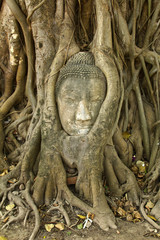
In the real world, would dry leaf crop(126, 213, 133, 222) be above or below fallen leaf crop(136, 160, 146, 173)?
below

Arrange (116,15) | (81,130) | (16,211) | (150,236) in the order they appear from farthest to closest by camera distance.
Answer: (116,15), (81,130), (16,211), (150,236)

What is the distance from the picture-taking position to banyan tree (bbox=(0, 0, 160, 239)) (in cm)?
239

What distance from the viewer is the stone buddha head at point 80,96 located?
243 cm

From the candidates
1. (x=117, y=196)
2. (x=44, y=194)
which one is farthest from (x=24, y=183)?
→ (x=117, y=196)

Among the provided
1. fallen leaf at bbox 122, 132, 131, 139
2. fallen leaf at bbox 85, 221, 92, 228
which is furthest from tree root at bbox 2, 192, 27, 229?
fallen leaf at bbox 122, 132, 131, 139

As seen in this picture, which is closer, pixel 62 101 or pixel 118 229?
pixel 118 229

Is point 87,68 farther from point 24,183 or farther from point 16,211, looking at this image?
point 16,211

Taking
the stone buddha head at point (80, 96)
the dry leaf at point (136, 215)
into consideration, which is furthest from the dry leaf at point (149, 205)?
the stone buddha head at point (80, 96)

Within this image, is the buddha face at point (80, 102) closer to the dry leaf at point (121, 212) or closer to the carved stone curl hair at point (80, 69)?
the carved stone curl hair at point (80, 69)

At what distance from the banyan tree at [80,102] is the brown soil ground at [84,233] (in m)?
0.08

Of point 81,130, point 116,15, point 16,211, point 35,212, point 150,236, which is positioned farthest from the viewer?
point 116,15

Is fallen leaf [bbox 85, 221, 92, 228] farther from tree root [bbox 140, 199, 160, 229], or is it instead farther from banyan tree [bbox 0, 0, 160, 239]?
tree root [bbox 140, 199, 160, 229]

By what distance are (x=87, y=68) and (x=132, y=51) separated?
914mm

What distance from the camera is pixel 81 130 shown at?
2.47m
